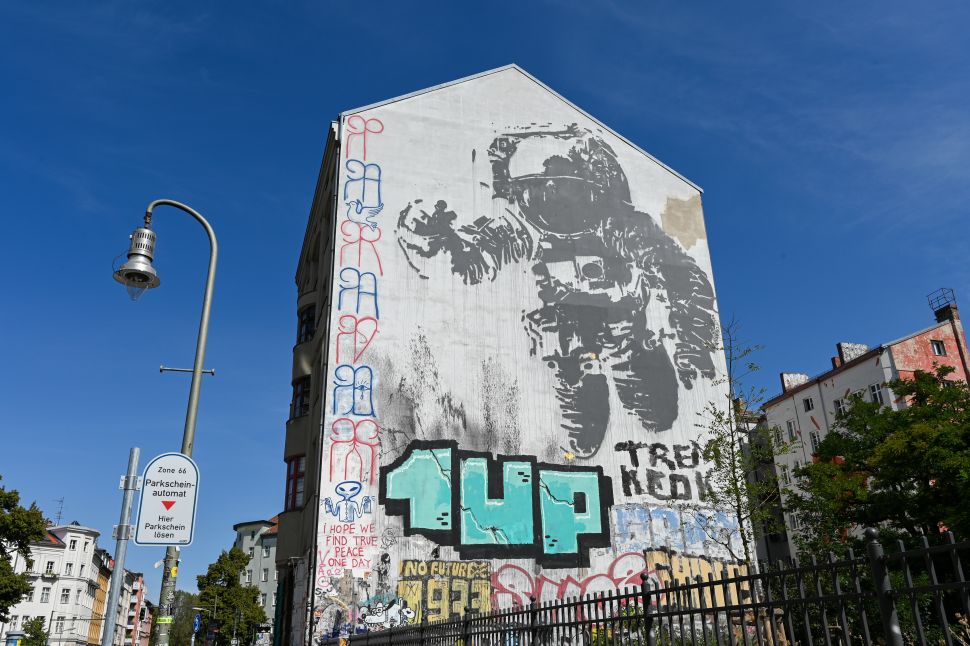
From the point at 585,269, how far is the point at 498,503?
9958mm

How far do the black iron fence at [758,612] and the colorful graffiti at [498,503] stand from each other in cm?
701

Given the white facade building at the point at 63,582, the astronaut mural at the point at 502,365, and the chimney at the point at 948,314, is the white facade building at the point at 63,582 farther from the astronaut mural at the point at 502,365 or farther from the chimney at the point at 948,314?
the chimney at the point at 948,314

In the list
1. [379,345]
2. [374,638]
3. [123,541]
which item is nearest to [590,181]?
[379,345]

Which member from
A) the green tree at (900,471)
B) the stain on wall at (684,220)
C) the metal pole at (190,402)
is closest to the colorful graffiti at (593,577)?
the green tree at (900,471)

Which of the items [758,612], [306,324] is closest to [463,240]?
[306,324]

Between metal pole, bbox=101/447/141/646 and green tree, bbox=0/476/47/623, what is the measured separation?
125 feet

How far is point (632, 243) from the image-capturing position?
99.5 ft

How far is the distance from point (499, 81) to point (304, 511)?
61.3ft

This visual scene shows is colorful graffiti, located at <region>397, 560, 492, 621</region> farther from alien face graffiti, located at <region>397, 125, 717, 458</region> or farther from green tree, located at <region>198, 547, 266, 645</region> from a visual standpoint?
green tree, located at <region>198, 547, 266, 645</region>

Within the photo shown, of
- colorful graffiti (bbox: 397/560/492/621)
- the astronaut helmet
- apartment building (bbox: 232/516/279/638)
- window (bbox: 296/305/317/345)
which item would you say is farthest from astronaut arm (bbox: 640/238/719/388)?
apartment building (bbox: 232/516/279/638)

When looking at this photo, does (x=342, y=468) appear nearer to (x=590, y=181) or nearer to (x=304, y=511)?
(x=304, y=511)

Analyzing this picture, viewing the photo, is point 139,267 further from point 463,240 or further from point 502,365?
point 463,240

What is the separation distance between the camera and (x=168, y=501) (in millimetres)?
8086

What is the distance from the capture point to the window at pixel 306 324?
96.5ft
